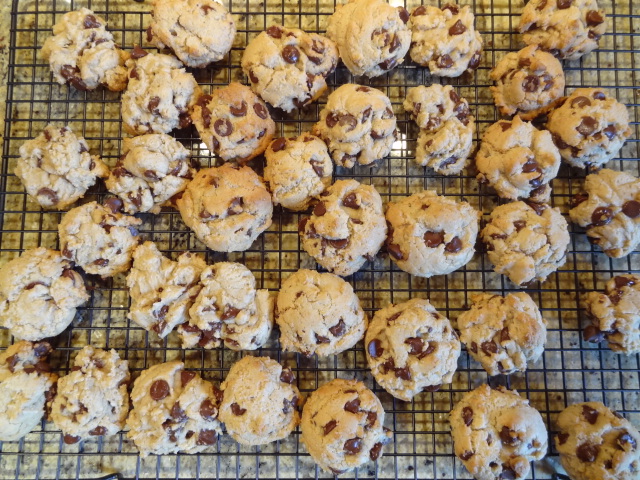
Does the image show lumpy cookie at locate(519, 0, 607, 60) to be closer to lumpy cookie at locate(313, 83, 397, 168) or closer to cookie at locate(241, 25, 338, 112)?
lumpy cookie at locate(313, 83, 397, 168)

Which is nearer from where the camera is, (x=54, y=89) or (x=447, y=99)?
(x=447, y=99)

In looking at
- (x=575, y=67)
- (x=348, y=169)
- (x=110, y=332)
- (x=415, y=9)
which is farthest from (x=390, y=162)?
(x=110, y=332)

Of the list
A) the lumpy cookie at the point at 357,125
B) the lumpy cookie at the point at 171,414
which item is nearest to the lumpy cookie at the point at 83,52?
the lumpy cookie at the point at 357,125

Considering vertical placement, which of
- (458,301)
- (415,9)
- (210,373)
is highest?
(415,9)

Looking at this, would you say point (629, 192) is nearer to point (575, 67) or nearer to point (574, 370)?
point (575, 67)

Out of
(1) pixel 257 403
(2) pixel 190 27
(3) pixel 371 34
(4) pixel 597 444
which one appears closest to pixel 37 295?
(1) pixel 257 403

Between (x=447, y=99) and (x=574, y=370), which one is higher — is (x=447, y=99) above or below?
above

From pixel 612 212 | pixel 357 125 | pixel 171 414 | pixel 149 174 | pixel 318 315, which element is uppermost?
pixel 357 125

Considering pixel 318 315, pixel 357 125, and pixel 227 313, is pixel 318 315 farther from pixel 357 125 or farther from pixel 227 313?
pixel 357 125
